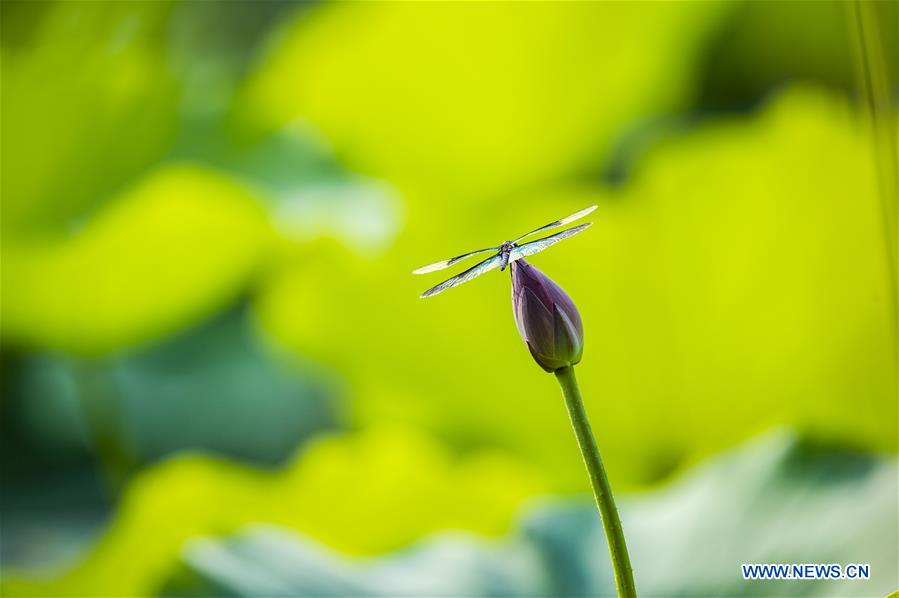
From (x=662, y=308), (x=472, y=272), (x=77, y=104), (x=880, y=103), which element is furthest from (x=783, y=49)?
(x=77, y=104)

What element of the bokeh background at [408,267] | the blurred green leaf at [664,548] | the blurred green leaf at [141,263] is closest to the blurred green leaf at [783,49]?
the bokeh background at [408,267]

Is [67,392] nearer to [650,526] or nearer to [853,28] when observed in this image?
[650,526]

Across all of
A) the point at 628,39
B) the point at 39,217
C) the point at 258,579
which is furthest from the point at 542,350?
the point at 39,217

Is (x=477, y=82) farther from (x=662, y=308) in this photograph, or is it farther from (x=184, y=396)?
(x=184, y=396)

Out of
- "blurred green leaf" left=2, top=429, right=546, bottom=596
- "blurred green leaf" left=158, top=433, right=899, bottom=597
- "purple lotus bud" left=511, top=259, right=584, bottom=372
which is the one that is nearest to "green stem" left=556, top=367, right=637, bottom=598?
"purple lotus bud" left=511, top=259, right=584, bottom=372

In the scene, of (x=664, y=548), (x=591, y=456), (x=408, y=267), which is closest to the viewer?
(x=591, y=456)

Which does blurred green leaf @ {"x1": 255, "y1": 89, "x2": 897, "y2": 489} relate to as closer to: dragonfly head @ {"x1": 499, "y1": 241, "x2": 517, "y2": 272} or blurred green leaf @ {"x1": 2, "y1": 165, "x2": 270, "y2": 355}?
blurred green leaf @ {"x1": 2, "y1": 165, "x2": 270, "y2": 355}
